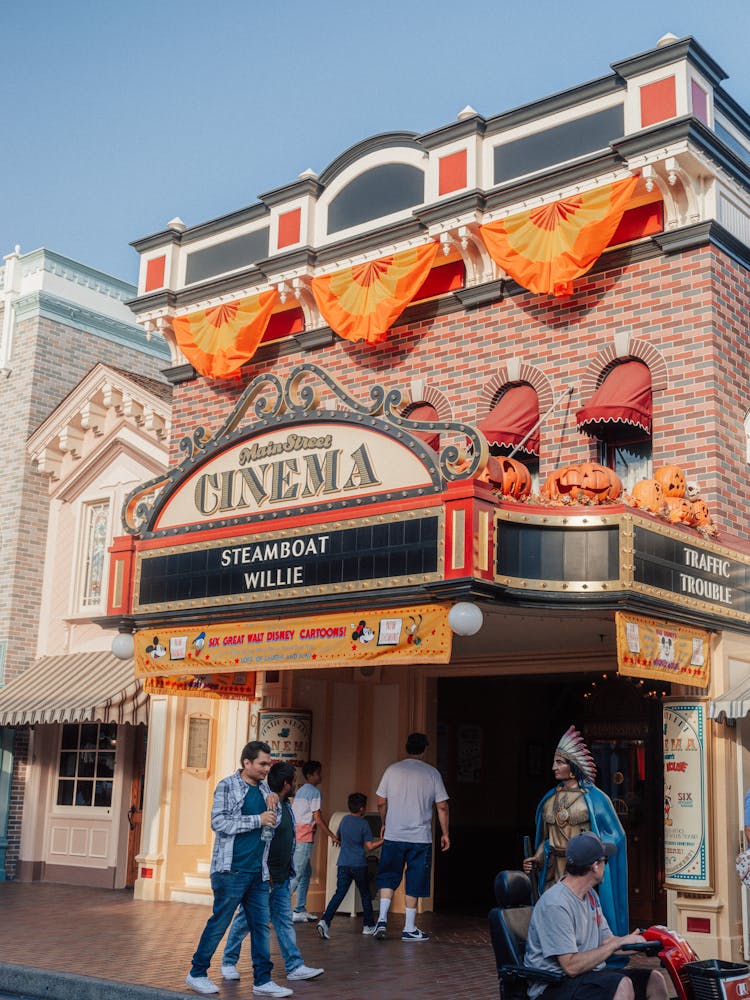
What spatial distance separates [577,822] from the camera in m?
9.38

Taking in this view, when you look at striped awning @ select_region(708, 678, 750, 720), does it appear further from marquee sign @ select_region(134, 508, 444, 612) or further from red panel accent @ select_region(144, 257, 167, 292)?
red panel accent @ select_region(144, 257, 167, 292)

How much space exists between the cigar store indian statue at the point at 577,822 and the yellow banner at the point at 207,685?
5010 mm

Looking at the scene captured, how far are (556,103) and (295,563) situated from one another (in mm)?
6243

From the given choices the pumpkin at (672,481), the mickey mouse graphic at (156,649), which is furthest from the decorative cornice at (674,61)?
the mickey mouse graphic at (156,649)

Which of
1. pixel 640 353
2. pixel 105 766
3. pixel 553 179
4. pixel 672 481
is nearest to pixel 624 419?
pixel 640 353

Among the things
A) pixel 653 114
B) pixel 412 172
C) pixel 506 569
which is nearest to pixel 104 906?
pixel 506 569

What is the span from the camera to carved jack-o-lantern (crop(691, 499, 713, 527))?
11.2 m

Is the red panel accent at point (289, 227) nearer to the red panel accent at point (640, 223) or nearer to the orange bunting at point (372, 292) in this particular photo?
the orange bunting at point (372, 292)

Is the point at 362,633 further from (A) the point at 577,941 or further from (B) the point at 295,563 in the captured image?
(A) the point at 577,941

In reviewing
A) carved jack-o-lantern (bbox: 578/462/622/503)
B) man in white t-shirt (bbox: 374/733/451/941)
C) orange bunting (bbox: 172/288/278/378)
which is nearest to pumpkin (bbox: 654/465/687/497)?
carved jack-o-lantern (bbox: 578/462/622/503)

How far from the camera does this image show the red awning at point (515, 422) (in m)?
13.1

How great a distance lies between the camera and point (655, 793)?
13.9 metres

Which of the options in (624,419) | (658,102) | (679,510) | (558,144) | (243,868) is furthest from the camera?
(558,144)

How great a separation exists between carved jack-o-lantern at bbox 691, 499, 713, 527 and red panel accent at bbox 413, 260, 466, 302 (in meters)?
4.46
